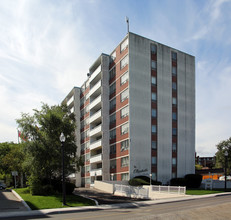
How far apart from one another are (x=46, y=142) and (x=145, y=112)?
19.1m

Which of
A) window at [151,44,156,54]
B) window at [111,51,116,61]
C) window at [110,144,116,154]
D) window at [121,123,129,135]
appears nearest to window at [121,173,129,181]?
window at [110,144,116,154]

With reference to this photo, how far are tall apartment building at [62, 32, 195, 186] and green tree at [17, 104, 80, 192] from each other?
41.1 feet

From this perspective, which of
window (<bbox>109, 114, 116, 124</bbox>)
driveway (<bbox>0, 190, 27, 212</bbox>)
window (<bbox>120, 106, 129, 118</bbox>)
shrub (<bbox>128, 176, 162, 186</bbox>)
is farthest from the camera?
window (<bbox>109, 114, 116, 124</bbox>)

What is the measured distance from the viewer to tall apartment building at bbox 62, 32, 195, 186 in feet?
144

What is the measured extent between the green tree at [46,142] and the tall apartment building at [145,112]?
493 inches

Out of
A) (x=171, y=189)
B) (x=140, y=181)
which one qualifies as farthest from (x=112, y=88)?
(x=171, y=189)

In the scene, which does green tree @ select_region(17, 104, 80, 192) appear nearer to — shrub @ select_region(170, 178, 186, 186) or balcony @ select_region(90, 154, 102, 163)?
balcony @ select_region(90, 154, 102, 163)

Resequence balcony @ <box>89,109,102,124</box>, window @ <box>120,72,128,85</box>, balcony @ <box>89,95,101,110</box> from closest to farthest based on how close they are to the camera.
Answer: window @ <box>120,72,128,85</box>
balcony @ <box>89,109,102,124</box>
balcony @ <box>89,95,101,110</box>

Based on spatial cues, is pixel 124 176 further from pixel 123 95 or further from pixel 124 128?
pixel 123 95

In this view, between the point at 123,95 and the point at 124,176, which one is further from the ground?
the point at 123,95

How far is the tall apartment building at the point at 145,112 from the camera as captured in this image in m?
44.0

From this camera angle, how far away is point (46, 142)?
1228 inches

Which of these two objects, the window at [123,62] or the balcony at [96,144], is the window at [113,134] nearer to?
the balcony at [96,144]

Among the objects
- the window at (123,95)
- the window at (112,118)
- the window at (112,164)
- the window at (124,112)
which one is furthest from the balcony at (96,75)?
the window at (112,164)
